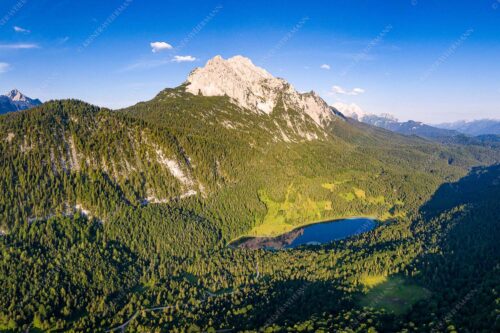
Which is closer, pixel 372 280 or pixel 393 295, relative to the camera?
pixel 393 295

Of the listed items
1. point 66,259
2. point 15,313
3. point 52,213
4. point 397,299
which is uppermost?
point 52,213

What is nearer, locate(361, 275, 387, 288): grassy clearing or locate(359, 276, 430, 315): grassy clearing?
locate(359, 276, 430, 315): grassy clearing

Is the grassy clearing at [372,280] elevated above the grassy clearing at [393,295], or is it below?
above

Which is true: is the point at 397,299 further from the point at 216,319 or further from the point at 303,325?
the point at 216,319

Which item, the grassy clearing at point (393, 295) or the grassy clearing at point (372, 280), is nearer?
the grassy clearing at point (393, 295)

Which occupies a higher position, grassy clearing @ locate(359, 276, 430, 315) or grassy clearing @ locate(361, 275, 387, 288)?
grassy clearing @ locate(361, 275, 387, 288)

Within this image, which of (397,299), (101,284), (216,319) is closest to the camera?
(216,319)

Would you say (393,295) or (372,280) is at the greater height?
(372,280)

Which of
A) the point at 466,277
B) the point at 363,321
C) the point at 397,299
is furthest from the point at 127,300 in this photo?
the point at 466,277
